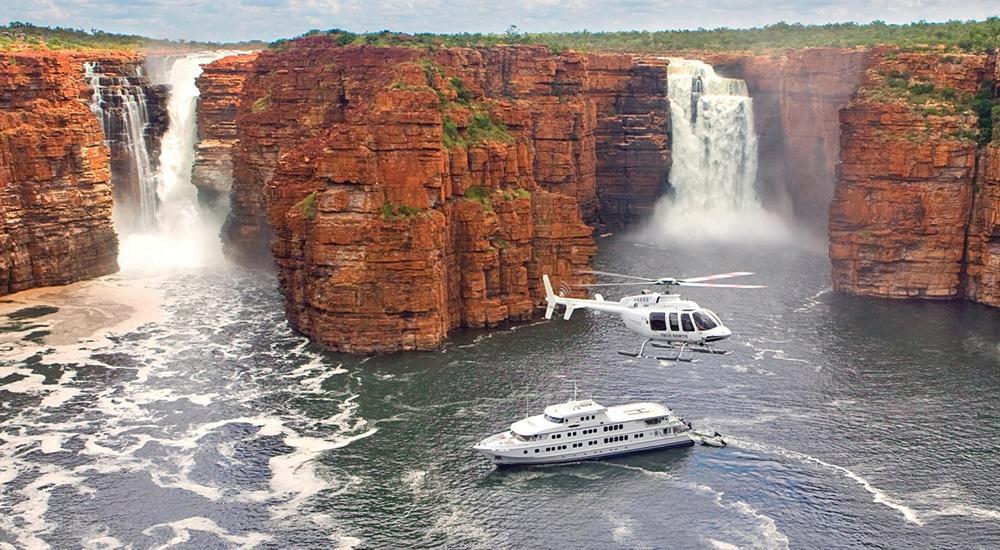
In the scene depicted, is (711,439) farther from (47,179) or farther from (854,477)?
(47,179)

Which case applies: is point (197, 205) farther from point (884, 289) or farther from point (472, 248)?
point (884, 289)

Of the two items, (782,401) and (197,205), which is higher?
(197,205)

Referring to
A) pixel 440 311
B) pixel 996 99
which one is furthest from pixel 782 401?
pixel 996 99

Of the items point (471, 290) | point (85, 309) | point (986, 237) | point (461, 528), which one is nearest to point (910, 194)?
point (986, 237)

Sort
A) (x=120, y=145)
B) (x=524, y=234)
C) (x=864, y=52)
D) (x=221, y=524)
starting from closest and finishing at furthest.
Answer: (x=221, y=524), (x=524, y=234), (x=864, y=52), (x=120, y=145)

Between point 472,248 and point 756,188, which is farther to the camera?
point 756,188

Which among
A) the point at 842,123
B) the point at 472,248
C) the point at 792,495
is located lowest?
the point at 792,495

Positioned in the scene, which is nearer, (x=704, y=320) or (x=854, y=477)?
(x=854, y=477)
